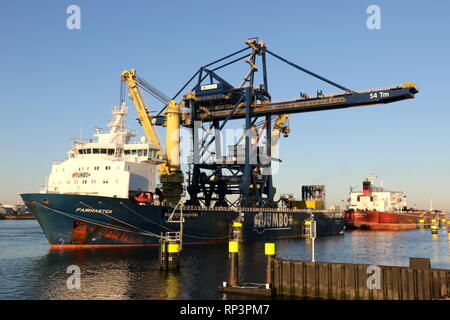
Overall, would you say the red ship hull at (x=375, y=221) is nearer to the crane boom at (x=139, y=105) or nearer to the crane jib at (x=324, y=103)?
the crane jib at (x=324, y=103)

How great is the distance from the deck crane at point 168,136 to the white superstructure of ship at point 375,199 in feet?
222

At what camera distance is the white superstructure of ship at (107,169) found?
37.9 metres

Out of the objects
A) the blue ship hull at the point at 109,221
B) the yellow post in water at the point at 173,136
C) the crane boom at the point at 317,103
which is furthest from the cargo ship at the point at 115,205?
the crane boom at the point at 317,103

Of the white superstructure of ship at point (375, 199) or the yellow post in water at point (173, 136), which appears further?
the white superstructure of ship at point (375, 199)

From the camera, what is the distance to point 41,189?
37719 millimetres

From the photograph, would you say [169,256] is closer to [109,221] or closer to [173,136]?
[109,221]

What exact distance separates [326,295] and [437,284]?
14.0 ft

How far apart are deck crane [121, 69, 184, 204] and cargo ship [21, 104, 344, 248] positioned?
1406 millimetres

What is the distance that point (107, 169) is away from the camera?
126 feet

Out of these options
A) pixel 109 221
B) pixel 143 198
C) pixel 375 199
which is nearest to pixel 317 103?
pixel 143 198

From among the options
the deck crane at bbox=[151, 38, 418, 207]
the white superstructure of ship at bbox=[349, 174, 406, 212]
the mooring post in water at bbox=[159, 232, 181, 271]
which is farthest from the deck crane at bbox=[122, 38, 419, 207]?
the white superstructure of ship at bbox=[349, 174, 406, 212]

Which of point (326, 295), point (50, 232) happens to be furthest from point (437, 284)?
point (50, 232)

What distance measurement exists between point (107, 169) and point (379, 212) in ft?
245

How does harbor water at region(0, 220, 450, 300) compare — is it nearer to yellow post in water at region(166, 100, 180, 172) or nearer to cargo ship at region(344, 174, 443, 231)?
Result: yellow post in water at region(166, 100, 180, 172)
